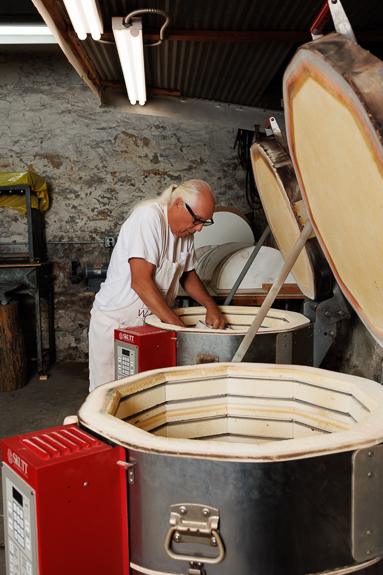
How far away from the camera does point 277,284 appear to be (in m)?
1.26

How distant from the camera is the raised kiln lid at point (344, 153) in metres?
0.55

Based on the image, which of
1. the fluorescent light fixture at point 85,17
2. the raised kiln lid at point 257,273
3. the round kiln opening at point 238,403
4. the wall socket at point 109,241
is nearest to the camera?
the round kiln opening at point 238,403

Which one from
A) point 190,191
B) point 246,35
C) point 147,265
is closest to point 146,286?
point 147,265

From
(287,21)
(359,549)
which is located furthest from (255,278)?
(359,549)

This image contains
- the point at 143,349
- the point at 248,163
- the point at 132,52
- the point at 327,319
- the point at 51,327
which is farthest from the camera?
the point at 51,327

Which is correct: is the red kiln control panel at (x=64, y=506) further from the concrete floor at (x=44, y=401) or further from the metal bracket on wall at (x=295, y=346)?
the concrete floor at (x=44, y=401)

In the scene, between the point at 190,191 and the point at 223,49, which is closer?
the point at 190,191

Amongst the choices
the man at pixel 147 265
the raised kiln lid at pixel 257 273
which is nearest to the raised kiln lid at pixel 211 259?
the raised kiln lid at pixel 257 273

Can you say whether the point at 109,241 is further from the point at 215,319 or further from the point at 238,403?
the point at 238,403

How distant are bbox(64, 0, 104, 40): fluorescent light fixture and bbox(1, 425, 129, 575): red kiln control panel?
2140mm

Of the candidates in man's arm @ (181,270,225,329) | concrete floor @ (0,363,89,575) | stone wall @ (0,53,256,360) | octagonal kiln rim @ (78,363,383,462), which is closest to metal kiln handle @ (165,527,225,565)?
octagonal kiln rim @ (78,363,383,462)

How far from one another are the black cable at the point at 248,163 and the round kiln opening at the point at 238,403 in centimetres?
410

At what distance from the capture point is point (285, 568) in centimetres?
68

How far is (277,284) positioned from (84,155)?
177 inches
